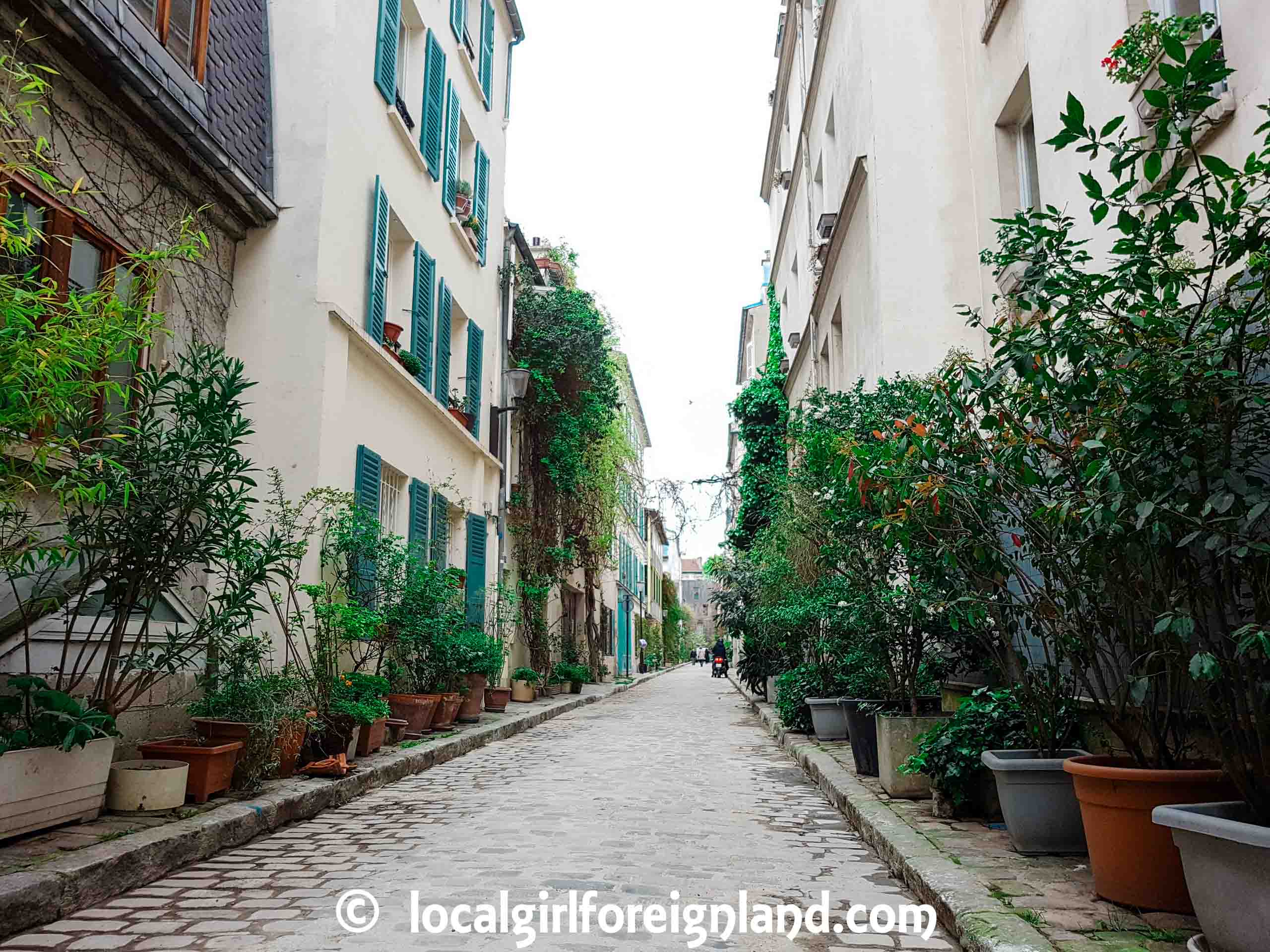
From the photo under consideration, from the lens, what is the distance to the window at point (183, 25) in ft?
24.4

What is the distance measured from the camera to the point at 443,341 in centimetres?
1393

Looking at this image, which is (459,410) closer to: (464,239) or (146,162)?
(464,239)

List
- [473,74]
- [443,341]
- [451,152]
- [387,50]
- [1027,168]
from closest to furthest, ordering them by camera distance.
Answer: [1027,168], [387,50], [443,341], [451,152], [473,74]

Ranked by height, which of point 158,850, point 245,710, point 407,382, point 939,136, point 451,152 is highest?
point 451,152

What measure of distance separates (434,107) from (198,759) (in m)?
10.0

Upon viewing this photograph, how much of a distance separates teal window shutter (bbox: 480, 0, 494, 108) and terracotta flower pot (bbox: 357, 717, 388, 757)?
9.76m

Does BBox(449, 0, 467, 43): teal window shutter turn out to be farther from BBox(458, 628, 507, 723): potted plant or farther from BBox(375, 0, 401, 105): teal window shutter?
BBox(458, 628, 507, 723): potted plant

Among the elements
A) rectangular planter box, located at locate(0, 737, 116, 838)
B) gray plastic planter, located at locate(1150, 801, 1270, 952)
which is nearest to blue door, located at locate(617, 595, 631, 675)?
rectangular planter box, located at locate(0, 737, 116, 838)

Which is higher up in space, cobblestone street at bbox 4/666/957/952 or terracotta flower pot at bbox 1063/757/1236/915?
terracotta flower pot at bbox 1063/757/1236/915

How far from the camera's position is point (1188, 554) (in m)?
3.70

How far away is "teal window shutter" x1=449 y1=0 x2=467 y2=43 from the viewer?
1427cm

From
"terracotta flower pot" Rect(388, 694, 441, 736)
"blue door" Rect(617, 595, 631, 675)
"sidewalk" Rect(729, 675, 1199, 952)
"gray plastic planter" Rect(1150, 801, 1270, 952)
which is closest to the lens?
"gray plastic planter" Rect(1150, 801, 1270, 952)

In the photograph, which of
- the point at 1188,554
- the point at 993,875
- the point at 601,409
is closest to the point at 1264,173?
the point at 1188,554

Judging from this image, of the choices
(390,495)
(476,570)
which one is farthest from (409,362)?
(476,570)
